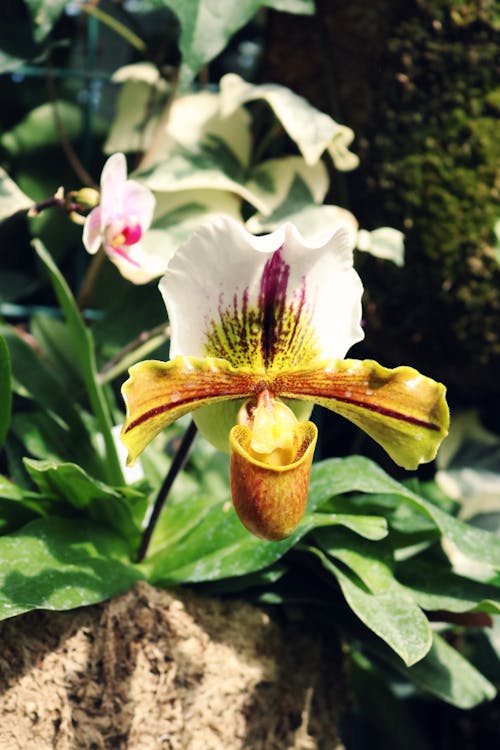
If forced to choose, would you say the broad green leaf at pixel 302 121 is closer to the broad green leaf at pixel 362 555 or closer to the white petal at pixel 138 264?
the white petal at pixel 138 264

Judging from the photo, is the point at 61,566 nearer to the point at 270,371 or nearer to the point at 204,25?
the point at 270,371

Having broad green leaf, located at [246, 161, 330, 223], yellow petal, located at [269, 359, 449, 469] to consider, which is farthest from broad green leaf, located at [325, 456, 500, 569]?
broad green leaf, located at [246, 161, 330, 223]

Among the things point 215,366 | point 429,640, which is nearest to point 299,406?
point 215,366

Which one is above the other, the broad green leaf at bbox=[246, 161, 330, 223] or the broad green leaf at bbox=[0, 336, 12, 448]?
the broad green leaf at bbox=[246, 161, 330, 223]

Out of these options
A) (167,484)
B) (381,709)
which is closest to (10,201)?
(167,484)

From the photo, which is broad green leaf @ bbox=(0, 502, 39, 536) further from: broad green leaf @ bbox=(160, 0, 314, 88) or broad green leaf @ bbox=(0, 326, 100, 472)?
broad green leaf @ bbox=(160, 0, 314, 88)

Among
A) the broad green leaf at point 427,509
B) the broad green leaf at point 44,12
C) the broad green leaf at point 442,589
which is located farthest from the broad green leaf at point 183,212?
the broad green leaf at point 442,589
